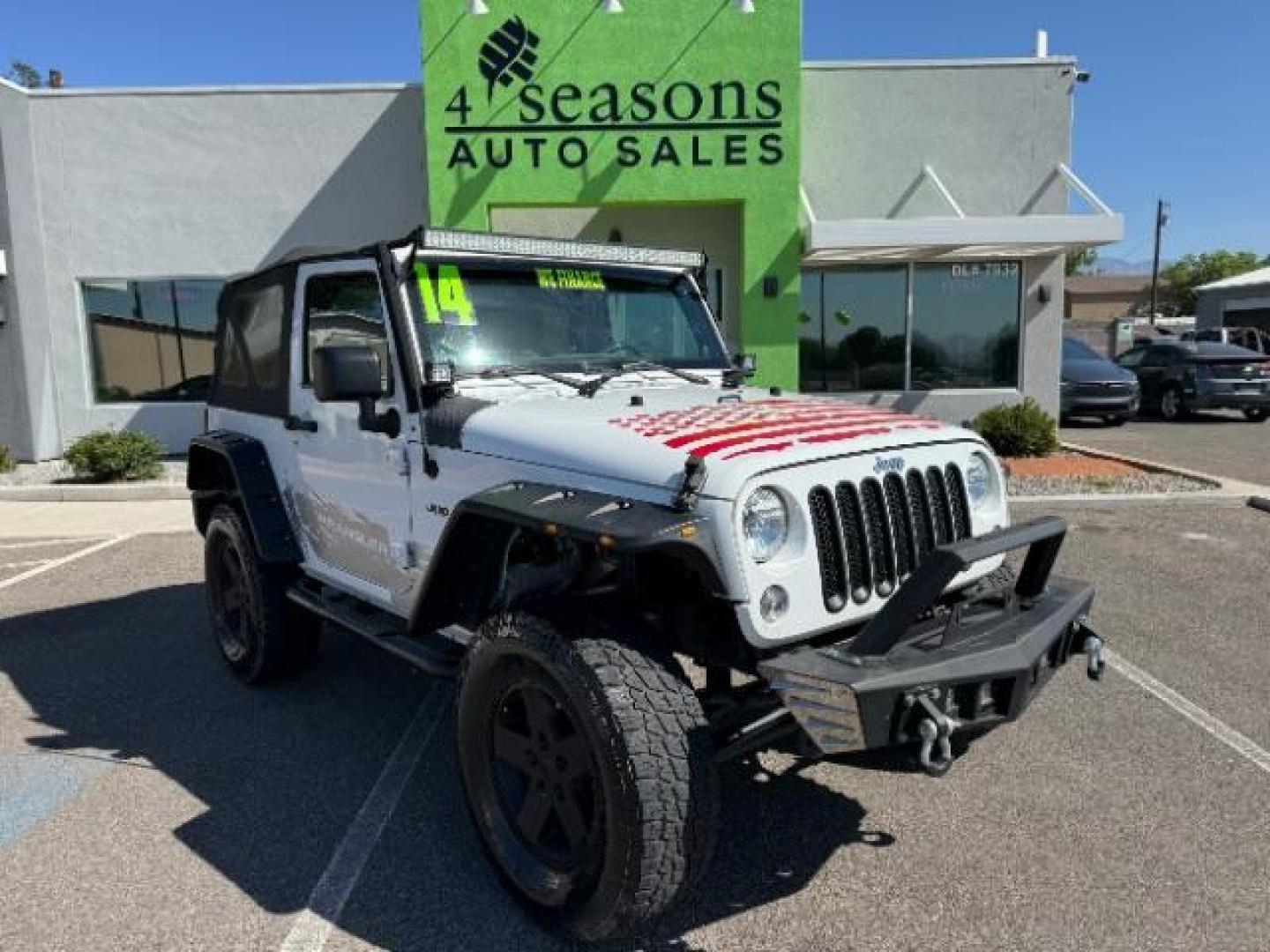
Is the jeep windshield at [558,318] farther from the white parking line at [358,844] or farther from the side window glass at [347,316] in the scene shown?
the white parking line at [358,844]

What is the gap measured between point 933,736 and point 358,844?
2037mm

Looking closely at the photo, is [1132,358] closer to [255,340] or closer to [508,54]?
[508,54]

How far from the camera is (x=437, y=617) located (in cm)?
330

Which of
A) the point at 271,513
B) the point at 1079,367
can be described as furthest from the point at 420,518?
the point at 1079,367

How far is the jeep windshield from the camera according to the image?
141 inches

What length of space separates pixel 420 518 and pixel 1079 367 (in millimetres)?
16926

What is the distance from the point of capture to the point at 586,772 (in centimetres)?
265

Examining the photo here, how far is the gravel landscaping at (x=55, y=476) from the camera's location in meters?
11.0

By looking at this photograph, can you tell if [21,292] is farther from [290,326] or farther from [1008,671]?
[1008,671]

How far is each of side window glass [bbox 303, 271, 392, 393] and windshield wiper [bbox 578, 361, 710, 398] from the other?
0.75 metres

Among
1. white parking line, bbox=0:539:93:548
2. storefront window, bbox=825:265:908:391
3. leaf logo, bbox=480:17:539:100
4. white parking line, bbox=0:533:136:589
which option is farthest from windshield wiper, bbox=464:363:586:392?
storefront window, bbox=825:265:908:391

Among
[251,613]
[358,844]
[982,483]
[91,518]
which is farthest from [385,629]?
[91,518]

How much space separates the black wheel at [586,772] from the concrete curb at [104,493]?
8797 millimetres

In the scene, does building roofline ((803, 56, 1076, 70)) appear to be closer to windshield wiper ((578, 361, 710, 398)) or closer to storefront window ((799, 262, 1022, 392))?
storefront window ((799, 262, 1022, 392))
